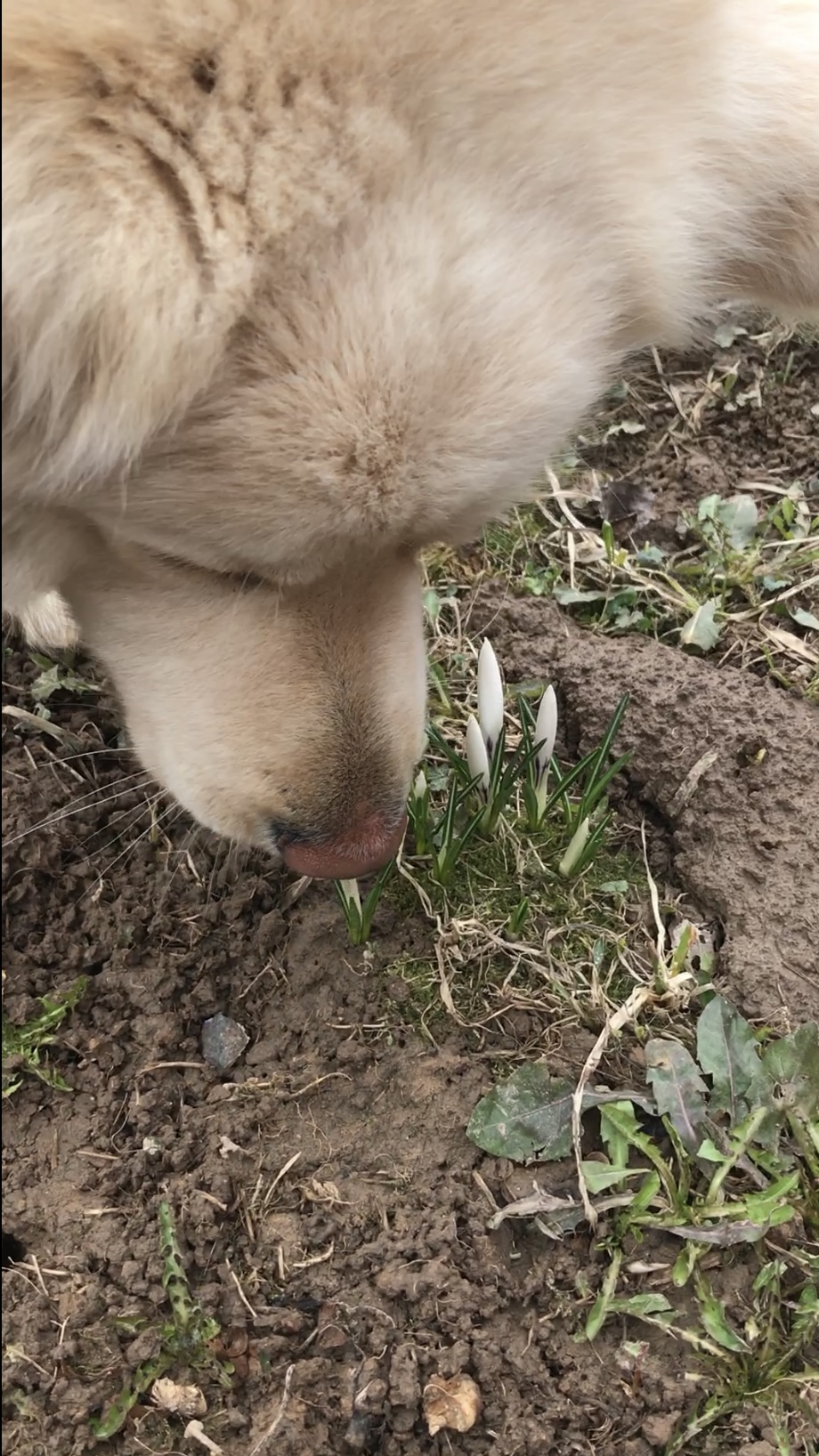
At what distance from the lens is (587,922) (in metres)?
2.08

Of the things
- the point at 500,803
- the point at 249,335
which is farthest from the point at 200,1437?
the point at 249,335

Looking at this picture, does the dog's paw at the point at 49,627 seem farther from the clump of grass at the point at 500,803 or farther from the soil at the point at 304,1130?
the clump of grass at the point at 500,803

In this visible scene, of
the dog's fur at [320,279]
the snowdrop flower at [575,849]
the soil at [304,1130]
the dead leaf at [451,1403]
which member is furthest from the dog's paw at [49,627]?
the dead leaf at [451,1403]

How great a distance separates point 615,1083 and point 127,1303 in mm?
871

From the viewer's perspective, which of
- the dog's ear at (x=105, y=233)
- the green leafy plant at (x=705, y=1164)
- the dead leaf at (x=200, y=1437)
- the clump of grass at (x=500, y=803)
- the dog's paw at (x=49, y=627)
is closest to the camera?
the dog's ear at (x=105, y=233)

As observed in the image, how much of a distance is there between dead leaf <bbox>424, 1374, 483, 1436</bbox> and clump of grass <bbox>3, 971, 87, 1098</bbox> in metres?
0.76

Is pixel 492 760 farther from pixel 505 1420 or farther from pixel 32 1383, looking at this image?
pixel 32 1383

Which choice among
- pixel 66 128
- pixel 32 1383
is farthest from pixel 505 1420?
pixel 66 128

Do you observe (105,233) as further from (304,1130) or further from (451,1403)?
(451,1403)

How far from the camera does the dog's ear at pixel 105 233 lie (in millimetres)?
965

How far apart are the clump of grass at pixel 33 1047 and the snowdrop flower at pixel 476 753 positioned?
0.85m

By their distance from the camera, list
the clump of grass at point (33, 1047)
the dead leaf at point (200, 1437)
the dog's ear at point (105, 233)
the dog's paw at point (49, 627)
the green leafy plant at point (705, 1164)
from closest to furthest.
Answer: the dog's ear at point (105, 233), the dead leaf at point (200, 1437), the green leafy plant at point (705, 1164), the clump of grass at point (33, 1047), the dog's paw at point (49, 627)

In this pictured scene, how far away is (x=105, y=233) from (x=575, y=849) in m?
1.39

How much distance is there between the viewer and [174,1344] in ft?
5.21
